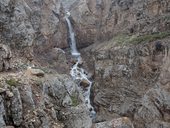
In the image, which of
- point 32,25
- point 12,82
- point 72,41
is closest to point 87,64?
point 72,41

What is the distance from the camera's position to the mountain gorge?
2709 centimetres

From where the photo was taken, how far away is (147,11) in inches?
1863

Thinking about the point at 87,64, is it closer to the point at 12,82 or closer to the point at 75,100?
the point at 75,100

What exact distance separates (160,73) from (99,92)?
889 cm

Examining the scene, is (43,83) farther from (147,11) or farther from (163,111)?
(147,11)

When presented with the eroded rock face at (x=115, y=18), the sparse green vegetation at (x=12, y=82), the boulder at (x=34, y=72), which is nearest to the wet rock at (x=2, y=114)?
the sparse green vegetation at (x=12, y=82)

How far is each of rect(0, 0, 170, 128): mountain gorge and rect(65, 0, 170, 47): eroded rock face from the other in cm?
13

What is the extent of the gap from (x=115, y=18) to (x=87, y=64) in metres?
8.73

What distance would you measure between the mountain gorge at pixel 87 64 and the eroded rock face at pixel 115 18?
0.13 m

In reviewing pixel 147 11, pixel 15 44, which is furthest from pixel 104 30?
pixel 15 44

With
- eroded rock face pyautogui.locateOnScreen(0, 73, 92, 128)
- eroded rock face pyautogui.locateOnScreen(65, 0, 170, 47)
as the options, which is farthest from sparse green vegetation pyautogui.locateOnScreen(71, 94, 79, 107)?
eroded rock face pyautogui.locateOnScreen(65, 0, 170, 47)

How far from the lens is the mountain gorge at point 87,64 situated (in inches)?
1067

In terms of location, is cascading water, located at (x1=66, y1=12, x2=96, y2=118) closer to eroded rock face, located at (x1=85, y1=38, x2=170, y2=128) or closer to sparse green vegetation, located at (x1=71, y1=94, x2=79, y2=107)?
eroded rock face, located at (x1=85, y1=38, x2=170, y2=128)

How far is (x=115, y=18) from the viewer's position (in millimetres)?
A: 53281
